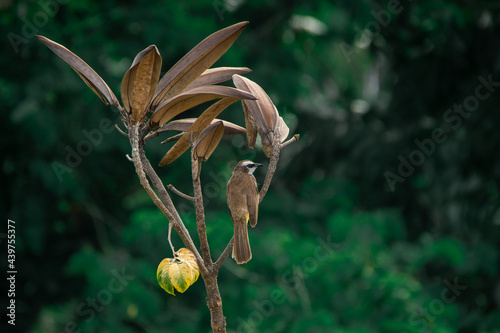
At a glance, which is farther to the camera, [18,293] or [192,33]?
[18,293]

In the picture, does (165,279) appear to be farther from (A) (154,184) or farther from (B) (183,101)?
(B) (183,101)

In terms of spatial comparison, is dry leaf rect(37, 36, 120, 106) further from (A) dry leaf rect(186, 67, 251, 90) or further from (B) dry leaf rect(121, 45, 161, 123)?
(A) dry leaf rect(186, 67, 251, 90)

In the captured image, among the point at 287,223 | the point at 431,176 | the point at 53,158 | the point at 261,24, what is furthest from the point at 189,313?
the point at 261,24

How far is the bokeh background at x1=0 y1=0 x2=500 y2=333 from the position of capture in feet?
10.5

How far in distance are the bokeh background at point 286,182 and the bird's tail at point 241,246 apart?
208 cm

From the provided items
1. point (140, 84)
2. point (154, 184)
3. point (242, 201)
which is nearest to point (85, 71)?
point (140, 84)

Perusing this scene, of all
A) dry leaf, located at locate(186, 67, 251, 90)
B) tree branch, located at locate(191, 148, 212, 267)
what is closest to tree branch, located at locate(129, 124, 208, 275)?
tree branch, located at locate(191, 148, 212, 267)

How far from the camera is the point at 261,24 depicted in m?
4.53

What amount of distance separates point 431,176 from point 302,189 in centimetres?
102

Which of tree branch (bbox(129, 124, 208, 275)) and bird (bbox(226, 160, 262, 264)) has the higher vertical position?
tree branch (bbox(129, 124, 208, 275))

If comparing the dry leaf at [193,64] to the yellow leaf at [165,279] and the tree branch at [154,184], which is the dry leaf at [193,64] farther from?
the yellow leaf at [165,279]

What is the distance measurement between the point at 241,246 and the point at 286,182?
3.69 meters

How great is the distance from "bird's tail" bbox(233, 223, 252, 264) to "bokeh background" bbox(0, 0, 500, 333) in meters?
2.08

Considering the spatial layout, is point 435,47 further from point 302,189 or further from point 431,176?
point 302,189
